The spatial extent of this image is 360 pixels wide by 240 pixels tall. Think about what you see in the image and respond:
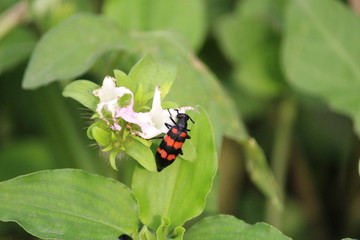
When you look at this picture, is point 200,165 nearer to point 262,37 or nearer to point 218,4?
point 262,37

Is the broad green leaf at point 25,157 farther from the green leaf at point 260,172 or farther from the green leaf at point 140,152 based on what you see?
the green leaf at point 140,152

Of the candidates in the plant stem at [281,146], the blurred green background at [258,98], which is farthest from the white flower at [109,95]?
the plant stem at [281,146]

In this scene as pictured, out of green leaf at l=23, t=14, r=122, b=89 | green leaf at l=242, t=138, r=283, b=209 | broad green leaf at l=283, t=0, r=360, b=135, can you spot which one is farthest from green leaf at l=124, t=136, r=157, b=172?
broad green leaf at l=283, t=0, r=360, b=135

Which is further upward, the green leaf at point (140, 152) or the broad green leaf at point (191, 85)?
the green leaf at point (140, 152)

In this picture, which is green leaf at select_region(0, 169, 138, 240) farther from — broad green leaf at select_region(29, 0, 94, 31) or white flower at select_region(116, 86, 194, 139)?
broad green leaf at select_region(29, 0, 94, 31)

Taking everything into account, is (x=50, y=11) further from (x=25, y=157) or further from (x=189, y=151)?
(x=189, y=151)

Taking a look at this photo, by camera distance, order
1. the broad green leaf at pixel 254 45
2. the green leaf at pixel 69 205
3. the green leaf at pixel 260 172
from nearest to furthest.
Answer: the green leaf at pixel 69 205 → the green leaf at pixel 260 172 → the broad green leaf at pixel 254 45

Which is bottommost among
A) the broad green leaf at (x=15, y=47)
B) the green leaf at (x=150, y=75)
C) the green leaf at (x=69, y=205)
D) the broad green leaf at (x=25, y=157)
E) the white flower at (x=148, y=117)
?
the broad green leaf at (x=25, y=157)

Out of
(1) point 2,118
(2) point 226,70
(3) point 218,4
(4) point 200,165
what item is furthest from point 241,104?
(4) point 200,165
